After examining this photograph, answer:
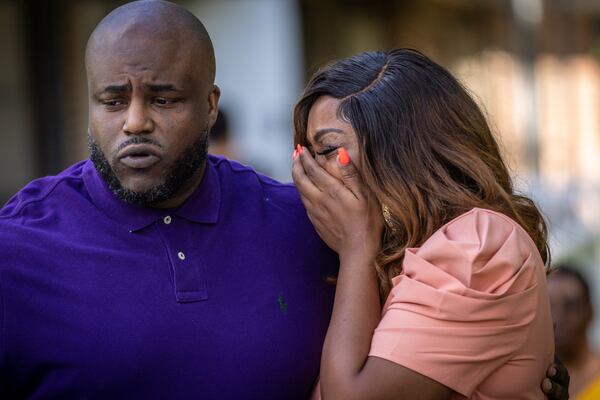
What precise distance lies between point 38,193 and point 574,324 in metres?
3.34

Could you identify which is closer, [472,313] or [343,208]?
[472,313]

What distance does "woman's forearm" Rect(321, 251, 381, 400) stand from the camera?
8.75 feet

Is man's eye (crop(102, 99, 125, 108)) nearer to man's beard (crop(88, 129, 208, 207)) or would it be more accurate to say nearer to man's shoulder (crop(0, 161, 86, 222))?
man's beard (crop(88, 129, 208, 207))

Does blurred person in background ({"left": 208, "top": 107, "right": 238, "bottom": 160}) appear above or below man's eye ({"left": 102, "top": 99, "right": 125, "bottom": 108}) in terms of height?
below

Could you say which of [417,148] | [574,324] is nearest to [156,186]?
[417,148]

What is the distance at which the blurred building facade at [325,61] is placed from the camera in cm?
844

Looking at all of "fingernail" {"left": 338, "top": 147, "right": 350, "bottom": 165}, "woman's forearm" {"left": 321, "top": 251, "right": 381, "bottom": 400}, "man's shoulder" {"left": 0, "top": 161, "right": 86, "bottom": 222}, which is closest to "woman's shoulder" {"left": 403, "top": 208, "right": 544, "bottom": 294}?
"woman's forearm" {"left": 321, "top": 251, "right": 381, "bottom": 400}

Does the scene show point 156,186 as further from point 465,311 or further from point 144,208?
point 465,311

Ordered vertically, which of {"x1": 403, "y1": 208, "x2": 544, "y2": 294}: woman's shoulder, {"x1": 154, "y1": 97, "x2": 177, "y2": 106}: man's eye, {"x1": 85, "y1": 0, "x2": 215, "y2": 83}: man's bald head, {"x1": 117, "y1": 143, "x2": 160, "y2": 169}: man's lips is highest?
{"x1": 85, "y1": 0, "x2": 215, "y2": 83}: man's bald head

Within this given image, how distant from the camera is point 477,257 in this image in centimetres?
265

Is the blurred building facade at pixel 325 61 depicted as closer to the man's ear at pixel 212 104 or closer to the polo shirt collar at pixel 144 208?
the man's ear at pixel 212 104

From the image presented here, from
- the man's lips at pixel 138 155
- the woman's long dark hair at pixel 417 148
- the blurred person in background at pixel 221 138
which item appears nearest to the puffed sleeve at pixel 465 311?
the woman's long dark hair at pixel 417 148

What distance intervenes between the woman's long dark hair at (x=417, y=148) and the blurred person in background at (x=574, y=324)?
238 cm

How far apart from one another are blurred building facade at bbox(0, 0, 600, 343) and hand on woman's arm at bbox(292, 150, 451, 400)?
567 millimetres
